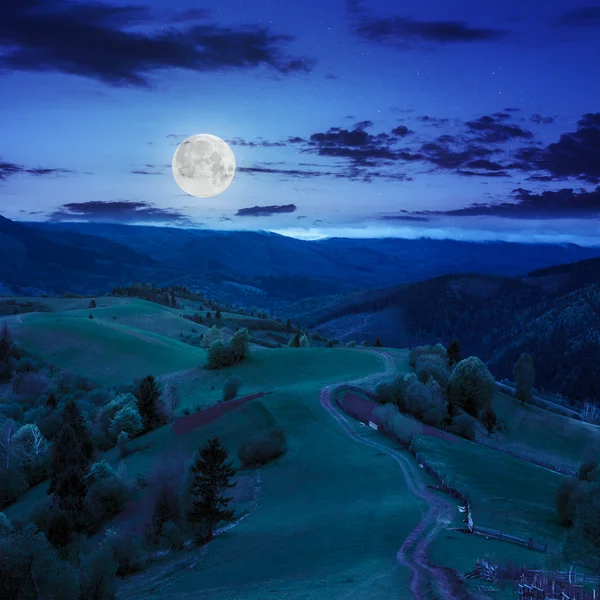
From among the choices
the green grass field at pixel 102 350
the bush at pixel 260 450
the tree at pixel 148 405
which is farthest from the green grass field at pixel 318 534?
the green grass field at pixel 102 350

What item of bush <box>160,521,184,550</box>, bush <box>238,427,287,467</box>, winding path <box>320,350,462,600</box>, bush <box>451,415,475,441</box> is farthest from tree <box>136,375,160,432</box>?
bush <box>451,415,475,441</box>

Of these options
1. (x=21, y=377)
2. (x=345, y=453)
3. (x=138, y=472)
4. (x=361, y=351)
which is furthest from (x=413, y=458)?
(x=21, y=377)

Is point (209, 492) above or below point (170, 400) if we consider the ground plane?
above

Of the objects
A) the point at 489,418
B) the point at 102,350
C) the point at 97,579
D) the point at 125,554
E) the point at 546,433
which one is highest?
the point at 97,579

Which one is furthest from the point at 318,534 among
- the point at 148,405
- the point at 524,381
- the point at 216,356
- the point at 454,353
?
the point at 454,353

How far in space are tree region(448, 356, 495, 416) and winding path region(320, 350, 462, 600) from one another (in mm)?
29655

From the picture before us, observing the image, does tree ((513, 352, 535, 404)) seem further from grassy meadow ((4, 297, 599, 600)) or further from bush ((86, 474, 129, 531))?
bush ((86, 474, 129, 531))

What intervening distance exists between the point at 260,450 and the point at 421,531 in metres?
20.9

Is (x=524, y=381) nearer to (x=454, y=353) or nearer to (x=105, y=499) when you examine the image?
(x=454, y=353)

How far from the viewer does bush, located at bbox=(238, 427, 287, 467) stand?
46.7m

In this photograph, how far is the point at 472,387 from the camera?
7812cm

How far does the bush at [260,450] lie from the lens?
4672 cm

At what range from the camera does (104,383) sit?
295ft

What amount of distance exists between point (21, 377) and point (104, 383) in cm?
1195
